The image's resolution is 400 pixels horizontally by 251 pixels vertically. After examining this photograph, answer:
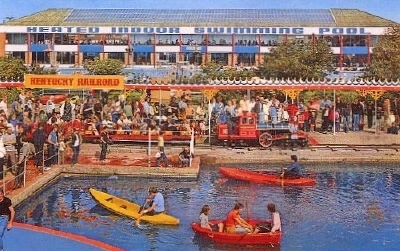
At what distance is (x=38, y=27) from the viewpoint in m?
82.2

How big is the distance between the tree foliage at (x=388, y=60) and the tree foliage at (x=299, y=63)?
467 cm

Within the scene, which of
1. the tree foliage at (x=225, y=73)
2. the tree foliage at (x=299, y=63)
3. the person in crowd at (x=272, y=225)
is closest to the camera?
the person in crowd at (x=272, y=225)

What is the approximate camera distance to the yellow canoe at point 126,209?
20.4 metres

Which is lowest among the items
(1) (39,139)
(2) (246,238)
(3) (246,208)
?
(2) (246,238)

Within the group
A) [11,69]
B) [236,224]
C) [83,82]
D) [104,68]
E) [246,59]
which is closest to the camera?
[236,224]

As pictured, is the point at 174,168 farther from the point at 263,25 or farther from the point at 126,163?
the point at 263,25

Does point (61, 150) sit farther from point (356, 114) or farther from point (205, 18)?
point (205, 18)

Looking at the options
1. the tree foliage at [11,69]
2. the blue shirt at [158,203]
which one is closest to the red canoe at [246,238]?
the blue shirt at [158,203]

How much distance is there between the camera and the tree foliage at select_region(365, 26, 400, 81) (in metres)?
50.2

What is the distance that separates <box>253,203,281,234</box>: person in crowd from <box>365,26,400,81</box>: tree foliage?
34131 mm

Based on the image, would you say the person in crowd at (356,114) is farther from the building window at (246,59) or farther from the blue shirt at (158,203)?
the building window at (246,59)

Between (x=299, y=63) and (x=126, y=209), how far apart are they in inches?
1479

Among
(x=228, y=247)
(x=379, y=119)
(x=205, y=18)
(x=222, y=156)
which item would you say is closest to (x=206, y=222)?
(x=228, y=247)

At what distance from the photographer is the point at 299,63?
56.6m
